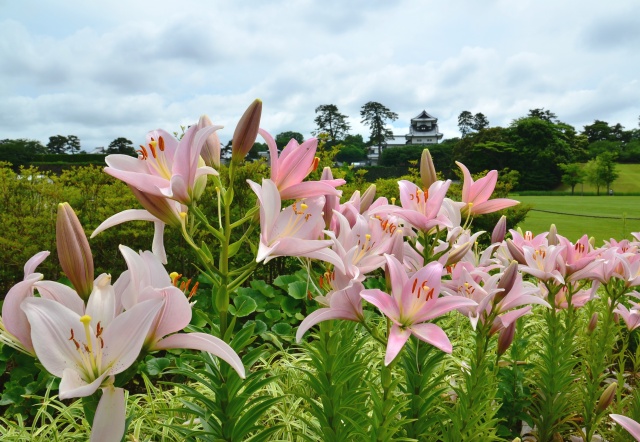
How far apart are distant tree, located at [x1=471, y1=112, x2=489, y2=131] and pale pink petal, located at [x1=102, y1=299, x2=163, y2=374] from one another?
82.7 metres

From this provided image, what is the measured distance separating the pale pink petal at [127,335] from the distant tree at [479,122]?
8274 cm

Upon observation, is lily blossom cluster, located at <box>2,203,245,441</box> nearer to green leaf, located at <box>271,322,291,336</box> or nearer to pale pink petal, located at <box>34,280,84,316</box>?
pale pink petal, located at <box>34,280,84,316</box>

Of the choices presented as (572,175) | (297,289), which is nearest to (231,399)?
(297,289)

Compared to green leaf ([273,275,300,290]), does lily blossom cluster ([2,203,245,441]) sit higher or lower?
higher

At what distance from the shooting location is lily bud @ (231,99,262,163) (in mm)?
1061

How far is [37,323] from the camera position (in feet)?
2.49

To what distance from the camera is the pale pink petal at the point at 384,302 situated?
1060 mm

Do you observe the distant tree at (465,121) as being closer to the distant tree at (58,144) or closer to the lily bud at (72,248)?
the distant tree at (58,144)

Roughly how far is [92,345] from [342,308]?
57cm

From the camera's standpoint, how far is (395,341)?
40.7 inches

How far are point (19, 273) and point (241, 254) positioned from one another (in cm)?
196

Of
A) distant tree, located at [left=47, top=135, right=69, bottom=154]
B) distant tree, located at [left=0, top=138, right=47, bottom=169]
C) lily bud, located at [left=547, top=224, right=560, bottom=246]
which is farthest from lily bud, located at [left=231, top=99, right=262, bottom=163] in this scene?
distant tree, located at [left=47, top=135, right=69, bottom=154]

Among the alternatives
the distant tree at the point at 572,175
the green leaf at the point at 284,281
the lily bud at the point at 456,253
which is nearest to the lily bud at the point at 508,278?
the lily bud at the point at 456,253

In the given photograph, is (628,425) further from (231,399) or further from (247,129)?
(247,129)
